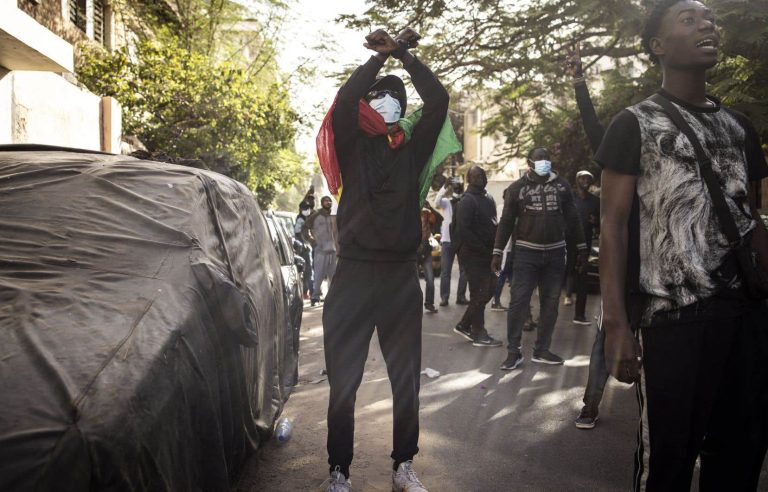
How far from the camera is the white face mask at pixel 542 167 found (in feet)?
24.9

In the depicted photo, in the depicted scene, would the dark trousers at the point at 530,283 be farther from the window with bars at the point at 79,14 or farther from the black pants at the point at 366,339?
the window with bars at the point at 79,14

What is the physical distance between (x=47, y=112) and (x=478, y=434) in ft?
24.8

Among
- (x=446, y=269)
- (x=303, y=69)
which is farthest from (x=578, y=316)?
(x=303, y=69)

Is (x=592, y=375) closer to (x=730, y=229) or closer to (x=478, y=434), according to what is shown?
(x=478, y=434)

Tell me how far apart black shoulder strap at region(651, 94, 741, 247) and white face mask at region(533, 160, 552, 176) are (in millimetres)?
5001

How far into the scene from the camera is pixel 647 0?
8203mm

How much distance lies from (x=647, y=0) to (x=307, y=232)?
7393mm

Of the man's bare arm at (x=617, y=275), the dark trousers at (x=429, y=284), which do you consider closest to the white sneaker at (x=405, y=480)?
the man's bare arm at (x=617, y=275)

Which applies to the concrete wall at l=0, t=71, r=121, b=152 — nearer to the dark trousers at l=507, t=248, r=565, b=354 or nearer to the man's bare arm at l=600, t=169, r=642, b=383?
the dark trousers at l=507, t=248, r=565, b=354

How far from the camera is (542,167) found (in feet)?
25.0

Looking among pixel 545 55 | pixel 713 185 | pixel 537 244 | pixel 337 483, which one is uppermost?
pixel 545 55

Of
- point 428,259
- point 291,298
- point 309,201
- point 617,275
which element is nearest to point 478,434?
point 291,298

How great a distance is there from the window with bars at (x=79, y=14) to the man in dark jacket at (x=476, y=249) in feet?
41.9

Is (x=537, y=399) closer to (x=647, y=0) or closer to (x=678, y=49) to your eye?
(x=678, y=49)
